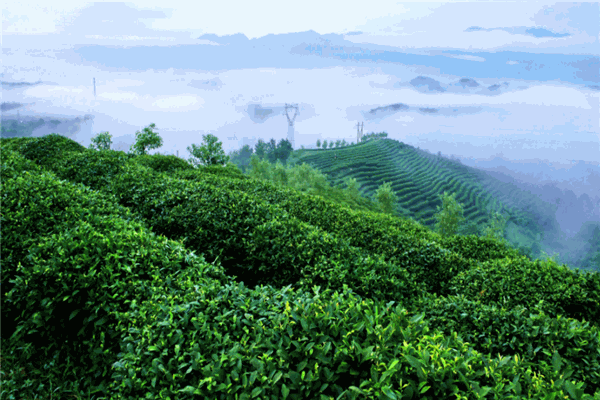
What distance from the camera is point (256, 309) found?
9.32 ft

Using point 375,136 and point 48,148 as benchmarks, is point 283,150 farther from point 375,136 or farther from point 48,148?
point 48,148

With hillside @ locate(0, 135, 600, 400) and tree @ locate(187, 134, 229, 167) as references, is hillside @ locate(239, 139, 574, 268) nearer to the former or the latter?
tree @ locate(187, 134, 229, 167)

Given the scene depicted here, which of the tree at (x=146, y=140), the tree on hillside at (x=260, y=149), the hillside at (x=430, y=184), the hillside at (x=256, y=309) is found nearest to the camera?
the hillside at (x=256, y=309)

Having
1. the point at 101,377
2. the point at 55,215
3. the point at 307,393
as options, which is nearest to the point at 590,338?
the point at 307,393

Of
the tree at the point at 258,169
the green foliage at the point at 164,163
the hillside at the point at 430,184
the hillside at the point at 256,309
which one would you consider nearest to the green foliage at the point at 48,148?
the green foliage at the point at 164,163

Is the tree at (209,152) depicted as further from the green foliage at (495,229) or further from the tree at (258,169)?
the green foliage at (495,229)

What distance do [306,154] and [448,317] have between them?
203ft

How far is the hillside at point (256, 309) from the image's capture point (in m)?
2.28

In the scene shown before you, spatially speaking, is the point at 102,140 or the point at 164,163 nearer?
the point at 164,163

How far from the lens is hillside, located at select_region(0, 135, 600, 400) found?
7.48 ft

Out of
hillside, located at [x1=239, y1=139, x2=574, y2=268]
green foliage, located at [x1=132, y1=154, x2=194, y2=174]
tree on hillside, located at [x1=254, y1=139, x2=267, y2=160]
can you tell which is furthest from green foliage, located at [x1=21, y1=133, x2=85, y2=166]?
tree on hillside, located at [x1=254, y1=139, x2=267, y2=160]

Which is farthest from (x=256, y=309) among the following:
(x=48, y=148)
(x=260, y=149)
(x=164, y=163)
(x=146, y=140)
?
(x=260, y=149)

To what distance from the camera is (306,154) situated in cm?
6500

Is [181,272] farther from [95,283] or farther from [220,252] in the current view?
[220,252]
